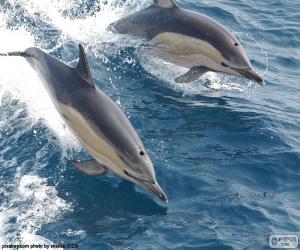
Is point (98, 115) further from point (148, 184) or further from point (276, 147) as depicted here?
point (276, 147)

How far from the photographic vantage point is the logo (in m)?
7.70

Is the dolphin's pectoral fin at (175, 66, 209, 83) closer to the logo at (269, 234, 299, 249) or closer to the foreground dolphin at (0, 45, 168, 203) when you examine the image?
the foreground dolphin at (0, 45, 168, 203)

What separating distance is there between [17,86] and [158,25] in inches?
127

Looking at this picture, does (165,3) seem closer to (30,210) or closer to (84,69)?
(84,69)

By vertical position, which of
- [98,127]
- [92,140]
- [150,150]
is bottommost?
[150,150]

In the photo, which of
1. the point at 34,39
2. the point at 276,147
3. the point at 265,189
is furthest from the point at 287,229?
the point at 34,39

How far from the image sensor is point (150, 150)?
953 cm

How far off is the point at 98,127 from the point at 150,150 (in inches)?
64.5

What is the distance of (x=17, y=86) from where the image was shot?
10578 mm

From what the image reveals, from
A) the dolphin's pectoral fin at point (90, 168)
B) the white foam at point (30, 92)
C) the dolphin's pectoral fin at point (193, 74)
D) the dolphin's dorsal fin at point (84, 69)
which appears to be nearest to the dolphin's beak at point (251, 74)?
the dolphin's pectoral fin at point (193, 74)

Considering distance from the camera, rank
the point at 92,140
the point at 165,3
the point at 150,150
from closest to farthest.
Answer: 1. the point at 92,140
2. the point at 150,150
3. the point at 165,3

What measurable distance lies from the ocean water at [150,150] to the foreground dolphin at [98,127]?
1.78 feet

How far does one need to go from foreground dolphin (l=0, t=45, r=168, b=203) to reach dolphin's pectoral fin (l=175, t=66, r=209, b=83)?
9.88ft

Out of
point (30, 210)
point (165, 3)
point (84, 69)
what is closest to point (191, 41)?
point (165, 3)
